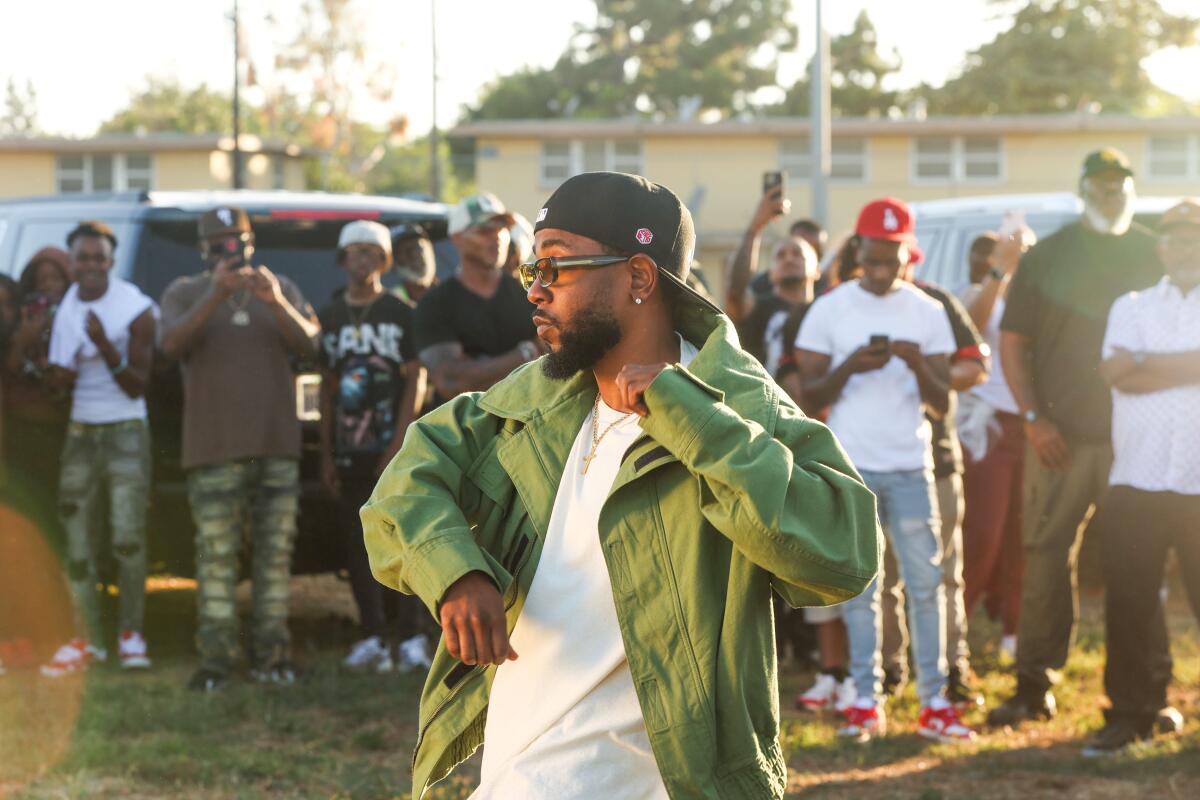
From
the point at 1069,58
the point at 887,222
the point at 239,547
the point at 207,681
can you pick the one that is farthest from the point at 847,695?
the point at 1069,58

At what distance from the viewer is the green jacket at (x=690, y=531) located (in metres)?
2.80

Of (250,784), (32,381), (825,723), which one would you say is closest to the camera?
(250,784)

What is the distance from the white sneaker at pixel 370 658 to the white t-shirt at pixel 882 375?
2.53 meters

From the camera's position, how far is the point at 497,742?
3.19 metres

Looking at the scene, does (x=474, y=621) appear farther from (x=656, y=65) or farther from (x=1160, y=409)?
(x=656, y=65)

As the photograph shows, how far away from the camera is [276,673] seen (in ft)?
27.0

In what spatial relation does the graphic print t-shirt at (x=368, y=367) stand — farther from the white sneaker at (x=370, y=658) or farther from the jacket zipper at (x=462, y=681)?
the jacket zipper at (x=462, y=681)

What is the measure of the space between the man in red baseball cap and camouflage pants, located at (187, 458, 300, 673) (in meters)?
2.58

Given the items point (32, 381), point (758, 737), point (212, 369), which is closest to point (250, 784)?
point (212, 369)

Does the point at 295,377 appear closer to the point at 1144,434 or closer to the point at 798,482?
the point at 1144,434

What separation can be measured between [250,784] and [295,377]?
248 cm

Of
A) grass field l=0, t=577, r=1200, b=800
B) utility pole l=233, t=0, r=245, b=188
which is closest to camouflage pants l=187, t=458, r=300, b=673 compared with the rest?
grass field l=0, t=577, r=1200, b=800

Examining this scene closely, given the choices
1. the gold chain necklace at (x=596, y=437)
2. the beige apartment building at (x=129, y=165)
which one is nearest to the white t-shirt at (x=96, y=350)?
the gold chain necklace at (x=596, y=437)

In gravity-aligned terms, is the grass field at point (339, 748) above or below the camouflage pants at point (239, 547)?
below
